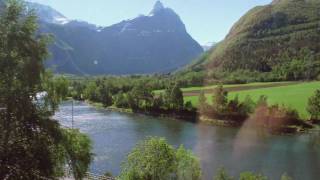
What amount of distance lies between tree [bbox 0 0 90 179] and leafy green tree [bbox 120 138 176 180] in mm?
20938

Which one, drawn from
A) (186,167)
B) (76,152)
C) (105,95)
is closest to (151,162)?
(186,167)

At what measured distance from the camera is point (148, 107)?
481 feet

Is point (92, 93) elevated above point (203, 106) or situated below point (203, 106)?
above

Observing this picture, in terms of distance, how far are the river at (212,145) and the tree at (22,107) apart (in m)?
27.6

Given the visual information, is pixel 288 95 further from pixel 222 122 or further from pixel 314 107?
pixel 222 122

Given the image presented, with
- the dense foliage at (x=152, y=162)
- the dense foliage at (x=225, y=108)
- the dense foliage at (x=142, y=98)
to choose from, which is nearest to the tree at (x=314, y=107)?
the dense foliage at (x=225, y=108)

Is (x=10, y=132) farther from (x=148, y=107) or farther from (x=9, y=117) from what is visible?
(x=148, y=107)

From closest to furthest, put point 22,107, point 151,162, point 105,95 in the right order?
point 22,107, point 151,162, point 105,95

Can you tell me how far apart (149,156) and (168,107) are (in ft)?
335

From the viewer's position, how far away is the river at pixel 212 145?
216ft

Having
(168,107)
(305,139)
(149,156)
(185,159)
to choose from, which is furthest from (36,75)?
(168,107)

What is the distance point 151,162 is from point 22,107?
2279 centimetres

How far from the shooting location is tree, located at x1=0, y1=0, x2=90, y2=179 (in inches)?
616

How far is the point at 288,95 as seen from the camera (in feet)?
450
